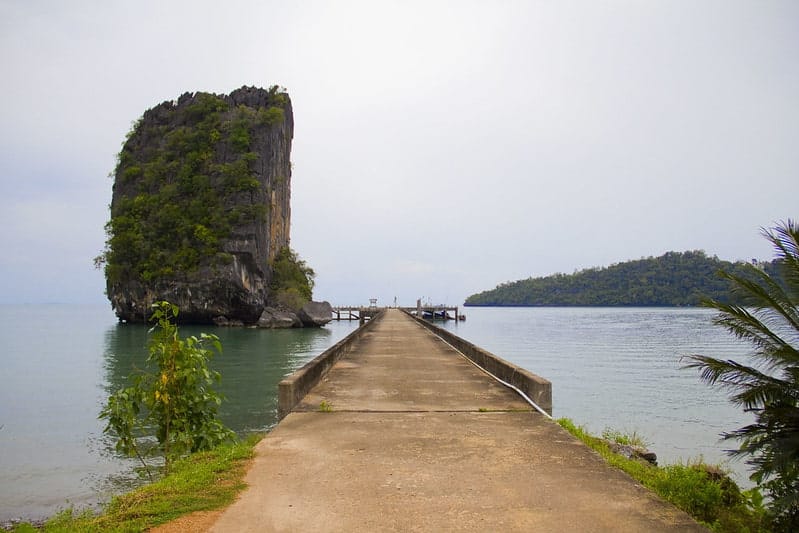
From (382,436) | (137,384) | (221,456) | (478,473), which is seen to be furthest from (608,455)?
(137,384)

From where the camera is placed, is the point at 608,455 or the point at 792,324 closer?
the point at 792,324

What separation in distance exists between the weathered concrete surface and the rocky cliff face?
162ft

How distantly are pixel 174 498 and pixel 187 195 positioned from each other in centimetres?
5800

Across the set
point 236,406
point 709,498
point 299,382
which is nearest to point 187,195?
point 236,406

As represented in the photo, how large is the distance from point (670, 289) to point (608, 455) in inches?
5032

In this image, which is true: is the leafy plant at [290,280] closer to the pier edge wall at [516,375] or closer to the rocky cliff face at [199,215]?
the rocky cliff face at [199,215]

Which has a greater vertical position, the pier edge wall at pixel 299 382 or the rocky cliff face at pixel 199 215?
the rocky cliff face at pixel 199 215

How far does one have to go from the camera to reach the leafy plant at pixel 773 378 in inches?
150

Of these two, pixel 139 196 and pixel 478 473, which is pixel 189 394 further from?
pixel 139 196

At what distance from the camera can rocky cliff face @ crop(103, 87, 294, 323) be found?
5556cm

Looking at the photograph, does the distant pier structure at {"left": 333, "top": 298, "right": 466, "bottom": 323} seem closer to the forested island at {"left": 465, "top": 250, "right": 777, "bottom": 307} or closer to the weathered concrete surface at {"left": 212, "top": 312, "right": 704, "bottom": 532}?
the forested island at {"left": 465, "top": 250, "right": 777, "bottom": 307}

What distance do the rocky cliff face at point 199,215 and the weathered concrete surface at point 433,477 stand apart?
4940 cm

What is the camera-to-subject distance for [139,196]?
57250 mm

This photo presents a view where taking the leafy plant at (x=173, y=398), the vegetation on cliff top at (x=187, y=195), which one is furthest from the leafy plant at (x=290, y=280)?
the leafy plant at (x=173, y=398)
